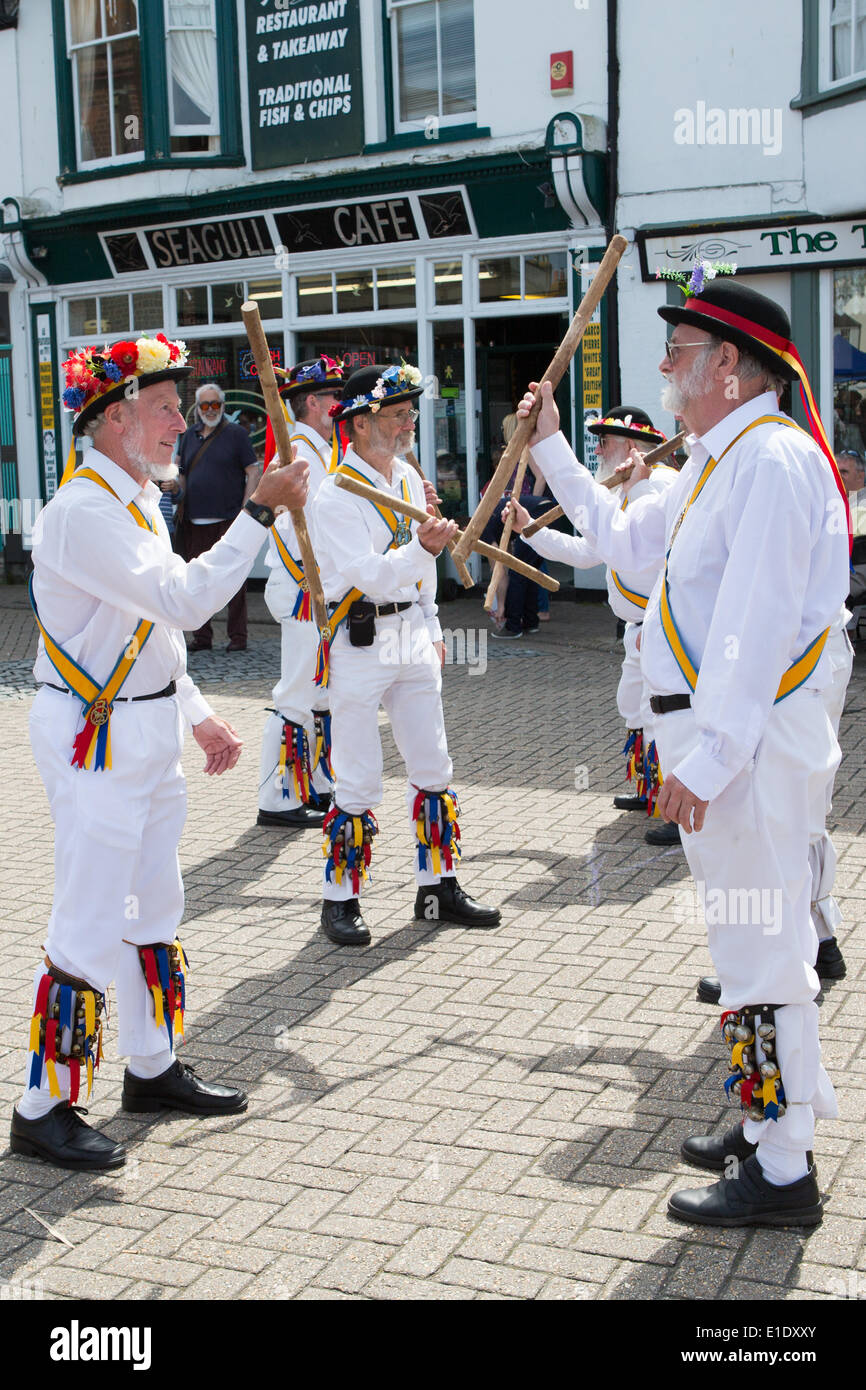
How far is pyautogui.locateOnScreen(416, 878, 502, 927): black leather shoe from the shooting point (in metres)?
5.89

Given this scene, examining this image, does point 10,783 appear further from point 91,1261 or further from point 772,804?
point 772,804

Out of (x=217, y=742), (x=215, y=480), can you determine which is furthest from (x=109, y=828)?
(x=215, y=480)

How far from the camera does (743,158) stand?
12742mm

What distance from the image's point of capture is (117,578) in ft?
12.7

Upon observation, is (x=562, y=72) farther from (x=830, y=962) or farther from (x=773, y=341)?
(x=773, y=341)

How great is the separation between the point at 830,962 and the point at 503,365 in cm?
1101

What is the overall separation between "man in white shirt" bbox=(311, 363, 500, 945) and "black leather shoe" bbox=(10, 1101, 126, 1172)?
1.76 metres

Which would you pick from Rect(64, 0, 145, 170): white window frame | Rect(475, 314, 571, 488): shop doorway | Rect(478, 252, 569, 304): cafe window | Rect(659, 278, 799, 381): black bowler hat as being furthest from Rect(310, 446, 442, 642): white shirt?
Rect(64, 0, 145, 170): white window frame

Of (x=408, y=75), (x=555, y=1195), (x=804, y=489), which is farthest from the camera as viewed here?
(x=408, y=75)

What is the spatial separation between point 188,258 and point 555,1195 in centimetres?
1431

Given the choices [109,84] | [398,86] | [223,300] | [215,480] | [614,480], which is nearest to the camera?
[614,480]

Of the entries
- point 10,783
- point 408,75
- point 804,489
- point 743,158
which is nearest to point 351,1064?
point 804,489

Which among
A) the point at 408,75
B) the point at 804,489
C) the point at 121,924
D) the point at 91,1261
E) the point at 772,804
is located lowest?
the point at 91,1261

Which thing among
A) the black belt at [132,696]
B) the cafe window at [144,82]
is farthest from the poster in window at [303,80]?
the black belt at [132,696]
